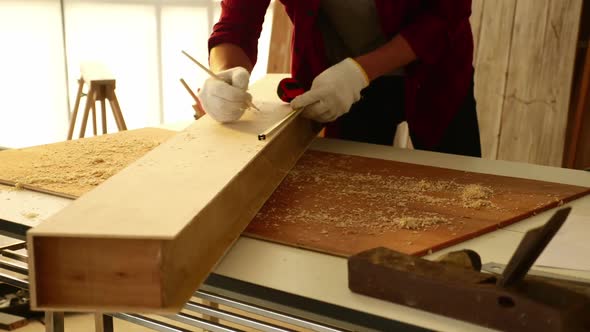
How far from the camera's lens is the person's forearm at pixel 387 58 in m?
1.61

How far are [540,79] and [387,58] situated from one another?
4.85 feet

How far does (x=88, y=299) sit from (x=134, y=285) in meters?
0.07

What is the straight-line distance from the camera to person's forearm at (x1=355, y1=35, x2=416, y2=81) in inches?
63.5

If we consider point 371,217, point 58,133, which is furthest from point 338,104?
point 58,133

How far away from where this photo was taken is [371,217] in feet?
3.70

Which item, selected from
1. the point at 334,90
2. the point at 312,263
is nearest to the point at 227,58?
the point at 334,90

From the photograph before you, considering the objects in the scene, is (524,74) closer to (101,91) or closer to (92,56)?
(101,91)

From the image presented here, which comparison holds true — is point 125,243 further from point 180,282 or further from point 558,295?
point 558,295

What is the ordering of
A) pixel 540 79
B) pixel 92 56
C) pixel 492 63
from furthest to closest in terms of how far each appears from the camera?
pixel 92 56 → pixel 492 63 → pixel 540 79

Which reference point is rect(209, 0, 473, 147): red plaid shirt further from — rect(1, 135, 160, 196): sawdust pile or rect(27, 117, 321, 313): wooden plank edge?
rect(27, 117, 321, 313): wooden plank edge

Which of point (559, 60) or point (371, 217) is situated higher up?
point (559, 60)

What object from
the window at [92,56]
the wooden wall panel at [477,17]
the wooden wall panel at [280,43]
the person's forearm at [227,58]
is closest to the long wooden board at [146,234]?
the person's forearm at [227,58]

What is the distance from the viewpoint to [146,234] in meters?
0.77

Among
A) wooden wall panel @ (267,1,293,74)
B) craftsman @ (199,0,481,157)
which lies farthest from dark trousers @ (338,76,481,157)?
wooden wall panel @ (267,1,293,74)
